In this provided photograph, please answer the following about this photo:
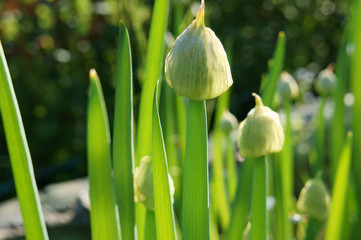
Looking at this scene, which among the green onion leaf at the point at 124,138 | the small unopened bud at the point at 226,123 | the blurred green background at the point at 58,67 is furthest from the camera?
the blurred green background at the point at 58,67

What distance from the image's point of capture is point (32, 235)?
0.49 meters

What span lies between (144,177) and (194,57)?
0.16 m

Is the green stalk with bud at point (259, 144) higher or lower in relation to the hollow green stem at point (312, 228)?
higher

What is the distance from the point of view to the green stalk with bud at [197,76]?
41cm

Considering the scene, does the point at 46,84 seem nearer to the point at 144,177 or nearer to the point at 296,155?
the point at 296,155

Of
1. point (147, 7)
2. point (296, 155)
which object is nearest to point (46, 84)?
point (147, 7)

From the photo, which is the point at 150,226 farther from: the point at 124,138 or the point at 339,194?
the point at 339,194

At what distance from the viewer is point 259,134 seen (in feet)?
1.64

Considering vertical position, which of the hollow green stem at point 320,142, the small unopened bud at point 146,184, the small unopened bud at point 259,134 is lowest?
the hollow green stem at point 320,142

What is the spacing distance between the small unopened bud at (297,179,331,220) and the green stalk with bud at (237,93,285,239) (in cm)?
18

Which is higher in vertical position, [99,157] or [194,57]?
[194,57]

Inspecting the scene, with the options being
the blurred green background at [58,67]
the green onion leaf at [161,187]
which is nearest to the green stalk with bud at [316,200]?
the green onion leaf at [161,187]

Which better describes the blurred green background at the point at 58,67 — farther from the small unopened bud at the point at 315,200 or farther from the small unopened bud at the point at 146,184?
the small unopened bud at the point at 146,184

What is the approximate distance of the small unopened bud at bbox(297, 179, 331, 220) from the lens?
27.2 inches
